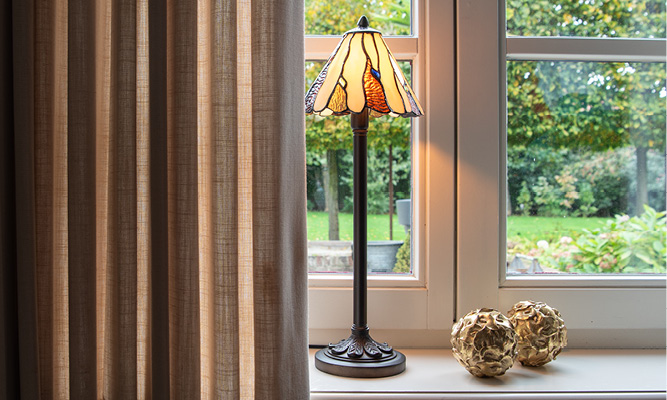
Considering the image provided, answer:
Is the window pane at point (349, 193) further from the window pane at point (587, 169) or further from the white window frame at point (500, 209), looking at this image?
the window pane at point (587, 169)

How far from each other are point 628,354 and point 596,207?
1.06 feet

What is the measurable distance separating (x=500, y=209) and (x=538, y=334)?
30 centimetres

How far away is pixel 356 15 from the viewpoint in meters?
1.28

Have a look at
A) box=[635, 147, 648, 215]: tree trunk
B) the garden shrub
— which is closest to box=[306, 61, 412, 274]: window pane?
the garden shrub

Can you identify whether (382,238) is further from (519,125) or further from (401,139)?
(519,125)

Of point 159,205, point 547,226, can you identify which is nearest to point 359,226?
point 159,205

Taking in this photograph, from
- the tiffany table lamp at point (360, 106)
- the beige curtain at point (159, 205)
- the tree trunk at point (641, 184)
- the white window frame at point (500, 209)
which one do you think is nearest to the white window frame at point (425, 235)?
the white window frame at point (500, 209)

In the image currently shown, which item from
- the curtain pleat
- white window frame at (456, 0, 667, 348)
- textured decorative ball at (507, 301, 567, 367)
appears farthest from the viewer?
white window frame at (456, 0, 667, 348)

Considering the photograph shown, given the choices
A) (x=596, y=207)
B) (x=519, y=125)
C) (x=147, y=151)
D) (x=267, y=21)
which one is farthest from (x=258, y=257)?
(x=596, y=207)

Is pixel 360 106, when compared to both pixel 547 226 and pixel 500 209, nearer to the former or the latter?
pixel 500 209

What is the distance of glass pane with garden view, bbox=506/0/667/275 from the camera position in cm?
128

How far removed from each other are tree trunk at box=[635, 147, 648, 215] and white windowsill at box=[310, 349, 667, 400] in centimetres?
33

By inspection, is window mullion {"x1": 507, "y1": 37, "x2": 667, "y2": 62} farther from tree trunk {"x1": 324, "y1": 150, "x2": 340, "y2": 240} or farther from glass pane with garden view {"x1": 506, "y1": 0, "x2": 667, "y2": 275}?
tree trunk {"x1": 324, "y1": 150, "x2": 340, "y2": 240}

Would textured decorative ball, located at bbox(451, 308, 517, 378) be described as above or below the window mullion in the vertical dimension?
below
